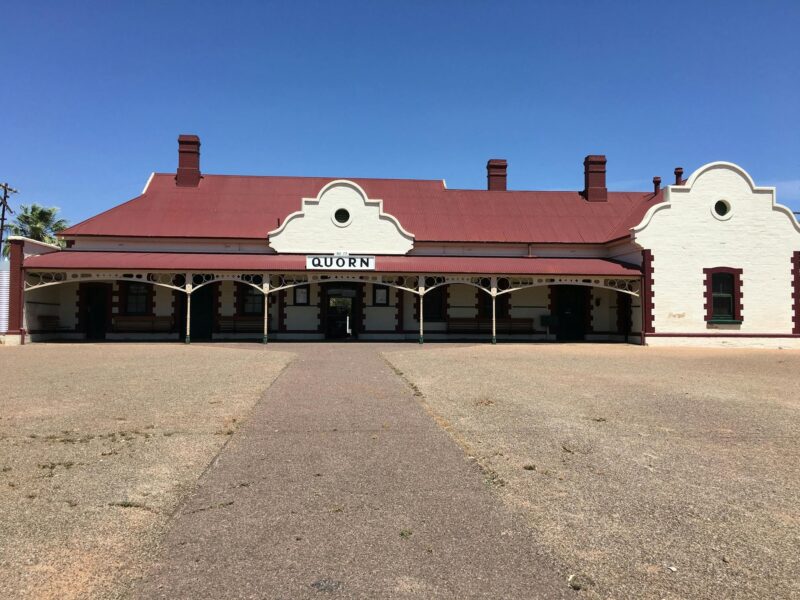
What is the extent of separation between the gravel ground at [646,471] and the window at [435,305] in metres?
12.7

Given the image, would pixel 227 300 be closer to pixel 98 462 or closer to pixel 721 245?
pixel 98 462

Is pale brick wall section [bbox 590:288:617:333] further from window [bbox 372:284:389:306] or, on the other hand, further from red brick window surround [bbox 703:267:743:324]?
window [bbox 372:284:389:306]

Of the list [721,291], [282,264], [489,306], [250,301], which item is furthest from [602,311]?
[250,301]

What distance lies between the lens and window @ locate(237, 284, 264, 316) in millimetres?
23391

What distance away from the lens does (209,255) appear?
23.2 metres

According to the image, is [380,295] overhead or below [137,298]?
overhead

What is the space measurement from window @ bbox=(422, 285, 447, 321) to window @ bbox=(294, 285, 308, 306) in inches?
204

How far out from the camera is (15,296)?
66.8 feet

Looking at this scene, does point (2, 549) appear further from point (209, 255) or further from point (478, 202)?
point (478, 202)

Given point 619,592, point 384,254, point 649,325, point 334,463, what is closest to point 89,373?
point 334,463

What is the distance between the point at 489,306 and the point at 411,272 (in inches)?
183

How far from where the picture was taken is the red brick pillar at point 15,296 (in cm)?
2031

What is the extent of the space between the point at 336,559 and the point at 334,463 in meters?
1.93

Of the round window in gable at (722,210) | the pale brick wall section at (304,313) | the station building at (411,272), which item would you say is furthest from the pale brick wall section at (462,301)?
the round window in gable at (722,210)
